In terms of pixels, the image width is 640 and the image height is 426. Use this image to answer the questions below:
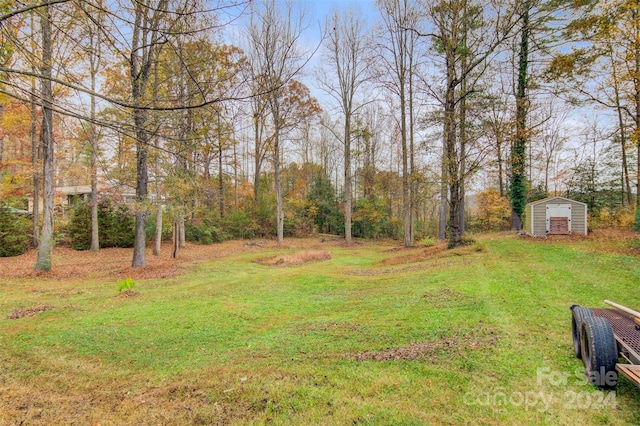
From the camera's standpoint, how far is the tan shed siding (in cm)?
1137

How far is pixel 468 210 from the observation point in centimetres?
2664

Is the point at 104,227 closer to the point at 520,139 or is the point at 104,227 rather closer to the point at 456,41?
the point at 456,41

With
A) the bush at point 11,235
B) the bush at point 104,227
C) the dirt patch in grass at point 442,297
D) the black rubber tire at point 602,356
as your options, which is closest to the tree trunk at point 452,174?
the dirt patch in grass at point 442,297

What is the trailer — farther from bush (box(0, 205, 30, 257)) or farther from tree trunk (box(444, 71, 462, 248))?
bush (box(0, 205, 30, 257))

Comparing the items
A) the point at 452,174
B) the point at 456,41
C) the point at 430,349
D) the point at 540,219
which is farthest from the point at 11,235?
the point at 540,219

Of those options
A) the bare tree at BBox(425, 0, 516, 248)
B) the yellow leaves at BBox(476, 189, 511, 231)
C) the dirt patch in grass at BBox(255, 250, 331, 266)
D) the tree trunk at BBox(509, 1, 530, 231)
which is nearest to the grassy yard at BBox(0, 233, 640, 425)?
the bare tree at BBox(425, 0, 516, 248)

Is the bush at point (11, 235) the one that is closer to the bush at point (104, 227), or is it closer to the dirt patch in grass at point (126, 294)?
the bush at point (104, 227)

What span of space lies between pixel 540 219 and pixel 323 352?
454 inches

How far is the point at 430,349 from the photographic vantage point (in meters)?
3.23

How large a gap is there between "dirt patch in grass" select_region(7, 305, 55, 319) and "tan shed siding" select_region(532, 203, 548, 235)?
1431 centimetres

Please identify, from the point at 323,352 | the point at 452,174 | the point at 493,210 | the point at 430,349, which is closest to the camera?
the point at 430,349

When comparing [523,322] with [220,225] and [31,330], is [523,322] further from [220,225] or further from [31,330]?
[220,225]

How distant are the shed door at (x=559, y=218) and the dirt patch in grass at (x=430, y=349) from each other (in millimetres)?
10315

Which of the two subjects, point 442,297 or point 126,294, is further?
point 126,294
